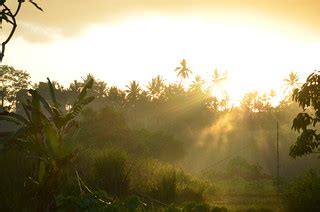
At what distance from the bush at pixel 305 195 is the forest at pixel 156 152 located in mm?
29

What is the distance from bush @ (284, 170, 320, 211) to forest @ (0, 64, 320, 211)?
0.10 ft

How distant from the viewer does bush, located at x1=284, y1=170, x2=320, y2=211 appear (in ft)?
40.0

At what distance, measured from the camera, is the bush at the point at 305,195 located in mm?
12195

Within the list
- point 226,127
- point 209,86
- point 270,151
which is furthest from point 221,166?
point 209,86

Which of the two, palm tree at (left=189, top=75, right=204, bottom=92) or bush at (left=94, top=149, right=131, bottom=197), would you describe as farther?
palm tree at (left=189, top=75, right=204, bottom=92)

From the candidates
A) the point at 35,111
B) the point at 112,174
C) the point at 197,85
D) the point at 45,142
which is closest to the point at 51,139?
the point at 45,142

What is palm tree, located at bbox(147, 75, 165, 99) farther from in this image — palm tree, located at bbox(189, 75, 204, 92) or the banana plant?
the banana plant

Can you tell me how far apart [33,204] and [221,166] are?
34532 millimetres

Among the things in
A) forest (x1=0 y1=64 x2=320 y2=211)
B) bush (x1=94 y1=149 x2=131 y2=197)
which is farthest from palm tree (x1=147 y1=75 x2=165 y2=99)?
bush (x1=94 y1=149 x2=131 y2=197)

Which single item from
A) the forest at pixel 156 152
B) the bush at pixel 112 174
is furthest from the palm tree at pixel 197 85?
the bush at pixel 112 174

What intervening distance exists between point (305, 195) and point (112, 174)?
7.59 metres

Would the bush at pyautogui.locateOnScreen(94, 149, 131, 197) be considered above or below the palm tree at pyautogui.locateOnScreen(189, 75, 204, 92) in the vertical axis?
below

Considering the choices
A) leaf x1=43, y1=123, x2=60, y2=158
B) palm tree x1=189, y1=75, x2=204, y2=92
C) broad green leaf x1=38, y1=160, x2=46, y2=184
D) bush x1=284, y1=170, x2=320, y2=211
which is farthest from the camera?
palm tree x1=189, y1=75, x2=204, y2=92

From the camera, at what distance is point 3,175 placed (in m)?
13.8
